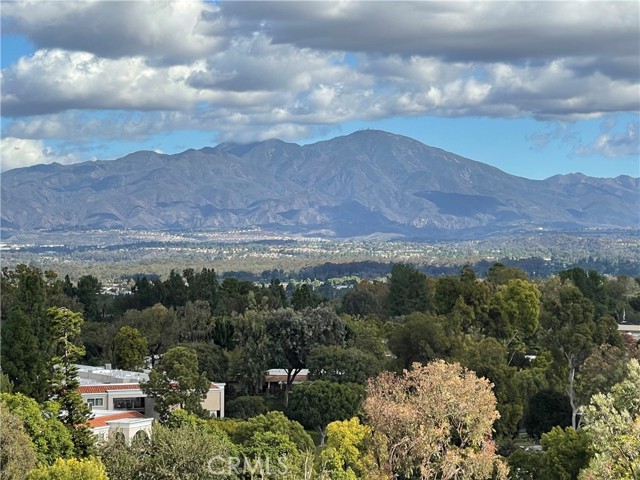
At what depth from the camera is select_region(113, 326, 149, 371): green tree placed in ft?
233

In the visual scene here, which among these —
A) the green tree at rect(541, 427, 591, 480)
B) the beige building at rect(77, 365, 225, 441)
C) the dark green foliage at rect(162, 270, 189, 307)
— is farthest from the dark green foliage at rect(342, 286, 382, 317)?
the green tree at rect(541, 427, 591, 480)

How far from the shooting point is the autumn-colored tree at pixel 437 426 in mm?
32656

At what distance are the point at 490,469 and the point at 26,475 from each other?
12100 mm

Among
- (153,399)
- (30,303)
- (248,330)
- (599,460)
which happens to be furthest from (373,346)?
(599,460)

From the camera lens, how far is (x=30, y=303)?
54156 millimetres

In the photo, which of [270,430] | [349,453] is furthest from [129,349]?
[349,453]

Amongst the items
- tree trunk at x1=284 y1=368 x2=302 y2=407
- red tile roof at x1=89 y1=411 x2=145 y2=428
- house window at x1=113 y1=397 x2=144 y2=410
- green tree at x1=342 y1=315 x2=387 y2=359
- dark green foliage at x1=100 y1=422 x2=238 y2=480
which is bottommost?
tree trunk at x1=284 y1=368 x2=302 y2=407

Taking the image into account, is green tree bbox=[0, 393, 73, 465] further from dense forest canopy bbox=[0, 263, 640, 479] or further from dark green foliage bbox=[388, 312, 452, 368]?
dark green foliage bbox=[388, 312, 452, 368]

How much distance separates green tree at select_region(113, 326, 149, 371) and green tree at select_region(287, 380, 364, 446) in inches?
624

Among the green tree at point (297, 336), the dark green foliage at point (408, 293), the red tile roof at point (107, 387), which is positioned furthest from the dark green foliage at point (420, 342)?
the dark green foliage at point (408, 293)

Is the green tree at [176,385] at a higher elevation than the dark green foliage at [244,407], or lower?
higher

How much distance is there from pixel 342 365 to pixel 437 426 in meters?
28.4

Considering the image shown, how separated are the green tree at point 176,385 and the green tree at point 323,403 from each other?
497cm

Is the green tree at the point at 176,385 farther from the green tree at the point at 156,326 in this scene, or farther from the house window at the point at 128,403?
the green tree at the point at 156,326
